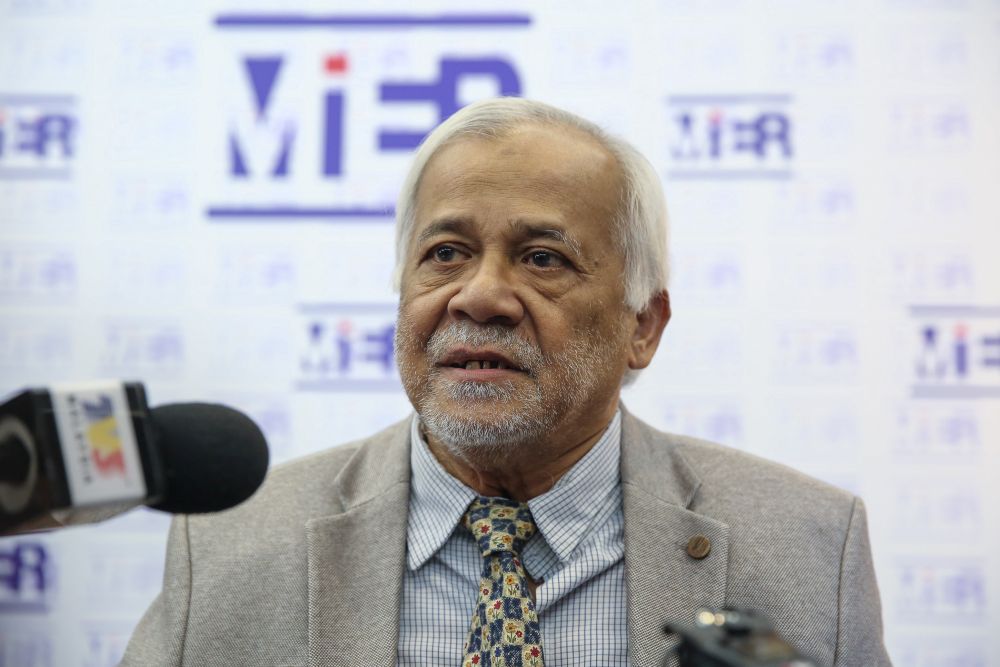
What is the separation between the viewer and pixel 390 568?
2025mm

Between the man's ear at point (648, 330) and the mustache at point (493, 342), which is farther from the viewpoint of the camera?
the man's ear at point (648, 330)

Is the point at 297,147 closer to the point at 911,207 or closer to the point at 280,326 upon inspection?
the point at 280,326

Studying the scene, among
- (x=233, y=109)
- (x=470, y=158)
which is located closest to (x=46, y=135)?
(x=233, y=109)

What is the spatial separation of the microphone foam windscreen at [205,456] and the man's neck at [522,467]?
960 mm

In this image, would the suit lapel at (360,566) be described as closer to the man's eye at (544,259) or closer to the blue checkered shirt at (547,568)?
the blue checkered shirt at (547,568)

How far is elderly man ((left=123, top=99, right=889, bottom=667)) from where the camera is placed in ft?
6.48

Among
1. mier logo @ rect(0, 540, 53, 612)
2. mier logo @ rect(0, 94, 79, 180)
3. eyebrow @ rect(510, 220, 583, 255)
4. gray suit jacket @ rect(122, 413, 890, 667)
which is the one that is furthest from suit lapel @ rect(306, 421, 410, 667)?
mier logo @ rect(0, 94, 79, 180)

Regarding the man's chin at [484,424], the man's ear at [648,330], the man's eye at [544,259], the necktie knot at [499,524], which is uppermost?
the man's eye at [544,259]

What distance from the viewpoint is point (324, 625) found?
1.95 m

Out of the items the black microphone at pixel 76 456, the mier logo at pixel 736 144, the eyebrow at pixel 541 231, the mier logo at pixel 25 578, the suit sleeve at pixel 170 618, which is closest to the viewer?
the black microphone at pixel 76 456

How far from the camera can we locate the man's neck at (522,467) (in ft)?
6.98

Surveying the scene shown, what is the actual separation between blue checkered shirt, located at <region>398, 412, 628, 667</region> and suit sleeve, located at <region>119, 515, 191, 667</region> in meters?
0.46

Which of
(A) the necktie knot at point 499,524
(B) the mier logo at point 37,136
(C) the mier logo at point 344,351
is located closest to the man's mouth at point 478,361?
(A) the necktie knot at point 499,524

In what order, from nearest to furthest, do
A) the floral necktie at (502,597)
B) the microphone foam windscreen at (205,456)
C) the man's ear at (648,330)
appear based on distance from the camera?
the microphone foam windscreen at (205,456)
the floral necktie at (502,597)
the man's ear at (648,330)
